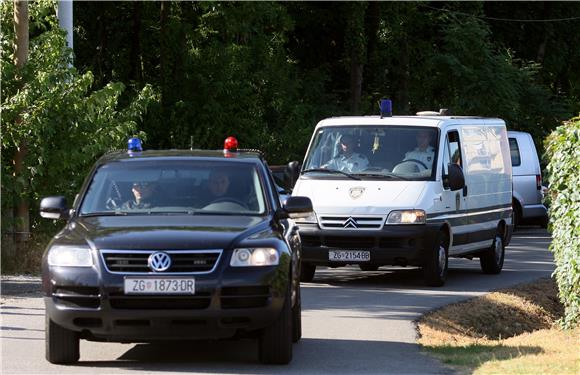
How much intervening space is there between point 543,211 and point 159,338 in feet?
71.5

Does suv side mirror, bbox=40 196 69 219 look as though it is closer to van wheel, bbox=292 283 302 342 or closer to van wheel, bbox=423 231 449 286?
van wheel, bbox=292 283 302 342

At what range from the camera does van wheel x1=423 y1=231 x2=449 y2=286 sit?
17.9 m

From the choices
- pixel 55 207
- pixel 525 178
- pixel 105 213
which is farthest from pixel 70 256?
pixel 525 178

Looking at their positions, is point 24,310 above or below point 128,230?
below

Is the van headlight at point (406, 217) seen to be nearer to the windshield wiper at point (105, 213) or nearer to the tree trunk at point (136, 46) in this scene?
the windshield wiper at point (105, 213)

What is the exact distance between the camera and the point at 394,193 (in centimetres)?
1791

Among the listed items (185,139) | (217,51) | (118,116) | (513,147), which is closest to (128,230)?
(118,116)

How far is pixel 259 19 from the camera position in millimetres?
39281

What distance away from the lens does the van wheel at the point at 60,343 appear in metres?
10.5

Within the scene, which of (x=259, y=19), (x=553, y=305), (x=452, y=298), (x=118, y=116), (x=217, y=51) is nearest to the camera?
(x=452, y=298)

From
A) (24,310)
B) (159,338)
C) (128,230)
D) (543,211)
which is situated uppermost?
(128,230)

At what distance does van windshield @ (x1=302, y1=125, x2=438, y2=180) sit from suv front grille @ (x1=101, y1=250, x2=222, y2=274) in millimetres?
8219

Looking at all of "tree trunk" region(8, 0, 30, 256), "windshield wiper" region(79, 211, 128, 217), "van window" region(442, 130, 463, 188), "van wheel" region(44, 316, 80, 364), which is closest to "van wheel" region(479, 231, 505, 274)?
"van window" region(442, 130, 463, 188)

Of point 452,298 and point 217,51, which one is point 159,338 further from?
point 217,51
